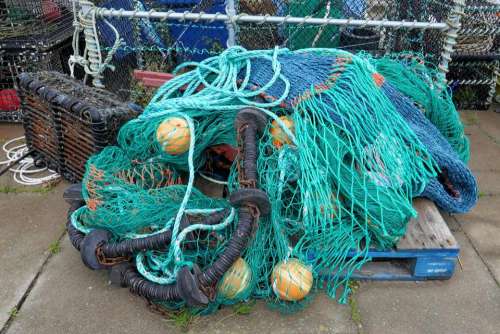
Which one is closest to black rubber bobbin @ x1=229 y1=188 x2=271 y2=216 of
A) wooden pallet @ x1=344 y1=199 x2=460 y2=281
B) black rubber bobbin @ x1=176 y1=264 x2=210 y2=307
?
black rubber bobbin @ x1=176 y1=264 x2=210 y2=307

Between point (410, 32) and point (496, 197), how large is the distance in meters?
2.23

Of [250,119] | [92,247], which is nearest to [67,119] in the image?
[92,247]

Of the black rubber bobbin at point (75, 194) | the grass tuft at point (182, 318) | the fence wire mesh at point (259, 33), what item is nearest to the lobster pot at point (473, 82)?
the fence wire mesh at point (259, 33)

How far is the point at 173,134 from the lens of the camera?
3.09 meters

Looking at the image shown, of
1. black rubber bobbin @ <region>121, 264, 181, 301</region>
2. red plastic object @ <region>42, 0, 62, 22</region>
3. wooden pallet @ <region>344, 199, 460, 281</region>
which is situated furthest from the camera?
red plastic object @ <region>42, 0, 62, 22</region>

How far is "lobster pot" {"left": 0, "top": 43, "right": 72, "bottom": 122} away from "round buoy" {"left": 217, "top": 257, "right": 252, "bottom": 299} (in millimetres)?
3521

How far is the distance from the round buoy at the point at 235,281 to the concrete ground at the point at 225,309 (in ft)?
0.67

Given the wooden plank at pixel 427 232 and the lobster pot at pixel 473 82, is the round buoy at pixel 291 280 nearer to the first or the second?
the wooden plank at pixel 427 232

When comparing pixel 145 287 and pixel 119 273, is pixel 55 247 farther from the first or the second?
pixel 145 287

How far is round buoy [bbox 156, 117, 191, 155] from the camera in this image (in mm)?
3096

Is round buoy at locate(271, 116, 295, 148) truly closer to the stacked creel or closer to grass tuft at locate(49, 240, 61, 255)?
grass tuft at locate(49, 240, 61, 255)

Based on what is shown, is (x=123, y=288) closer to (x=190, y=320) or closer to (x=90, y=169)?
(x=190, y=320)

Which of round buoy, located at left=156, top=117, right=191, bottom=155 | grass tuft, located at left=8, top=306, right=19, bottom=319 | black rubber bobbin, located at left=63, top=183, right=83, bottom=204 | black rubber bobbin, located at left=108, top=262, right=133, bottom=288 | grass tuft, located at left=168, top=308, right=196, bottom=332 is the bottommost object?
grass tuft, located at left=8, top=306, right=19, bottom=319

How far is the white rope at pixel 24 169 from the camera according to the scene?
4.18 meters
